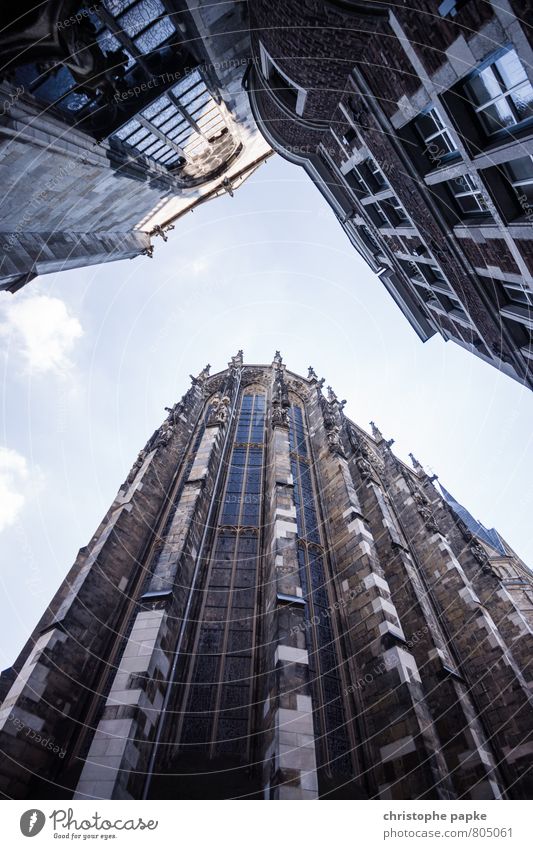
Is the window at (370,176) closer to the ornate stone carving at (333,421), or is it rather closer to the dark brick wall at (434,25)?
the dark brick wall at (434,25)

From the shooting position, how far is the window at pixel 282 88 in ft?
36.4

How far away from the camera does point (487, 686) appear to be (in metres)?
11.2

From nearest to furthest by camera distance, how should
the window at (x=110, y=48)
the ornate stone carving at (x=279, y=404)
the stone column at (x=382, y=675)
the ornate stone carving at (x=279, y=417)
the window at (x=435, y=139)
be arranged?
1. the stone column at (x=382, y=675)
2. the window at (x=435, y=139)
3. the window at (x=110, y=48)
4. the ornate stone carving at (x=279, y=417)
5. the ornate stone carving at (x=279, y=404)

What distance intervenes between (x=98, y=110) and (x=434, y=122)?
963cm

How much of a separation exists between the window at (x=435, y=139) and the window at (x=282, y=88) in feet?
15.9

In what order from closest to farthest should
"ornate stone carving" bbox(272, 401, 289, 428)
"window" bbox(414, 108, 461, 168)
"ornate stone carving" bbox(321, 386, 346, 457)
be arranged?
"window" bbox(414, 108, 461, 168)
"ornate stone carving" bbox(321, 386, 346, 457)
"ornate stone carving" bbox(272, 401, 289, 428)

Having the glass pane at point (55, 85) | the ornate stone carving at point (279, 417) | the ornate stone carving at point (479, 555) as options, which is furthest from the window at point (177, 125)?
the ornate stone carving at point (479, 555)

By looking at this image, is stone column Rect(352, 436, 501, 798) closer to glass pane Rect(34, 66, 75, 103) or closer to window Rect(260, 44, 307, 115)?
window Rect(260, 44, 307, 115)

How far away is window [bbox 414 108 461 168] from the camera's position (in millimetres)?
7523

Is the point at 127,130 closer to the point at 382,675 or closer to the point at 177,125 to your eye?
the point at 177,125

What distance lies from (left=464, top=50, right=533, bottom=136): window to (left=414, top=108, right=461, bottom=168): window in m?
1.07

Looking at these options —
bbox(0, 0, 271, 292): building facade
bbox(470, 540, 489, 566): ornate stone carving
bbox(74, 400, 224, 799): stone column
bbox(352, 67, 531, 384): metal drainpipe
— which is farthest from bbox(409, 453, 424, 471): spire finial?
bbox(0, 0, 271, 292): building facade

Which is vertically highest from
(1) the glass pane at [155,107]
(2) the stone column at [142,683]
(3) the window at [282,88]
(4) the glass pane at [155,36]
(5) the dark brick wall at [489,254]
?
(1) the glass pane at [155,107]

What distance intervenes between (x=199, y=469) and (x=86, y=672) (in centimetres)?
667
